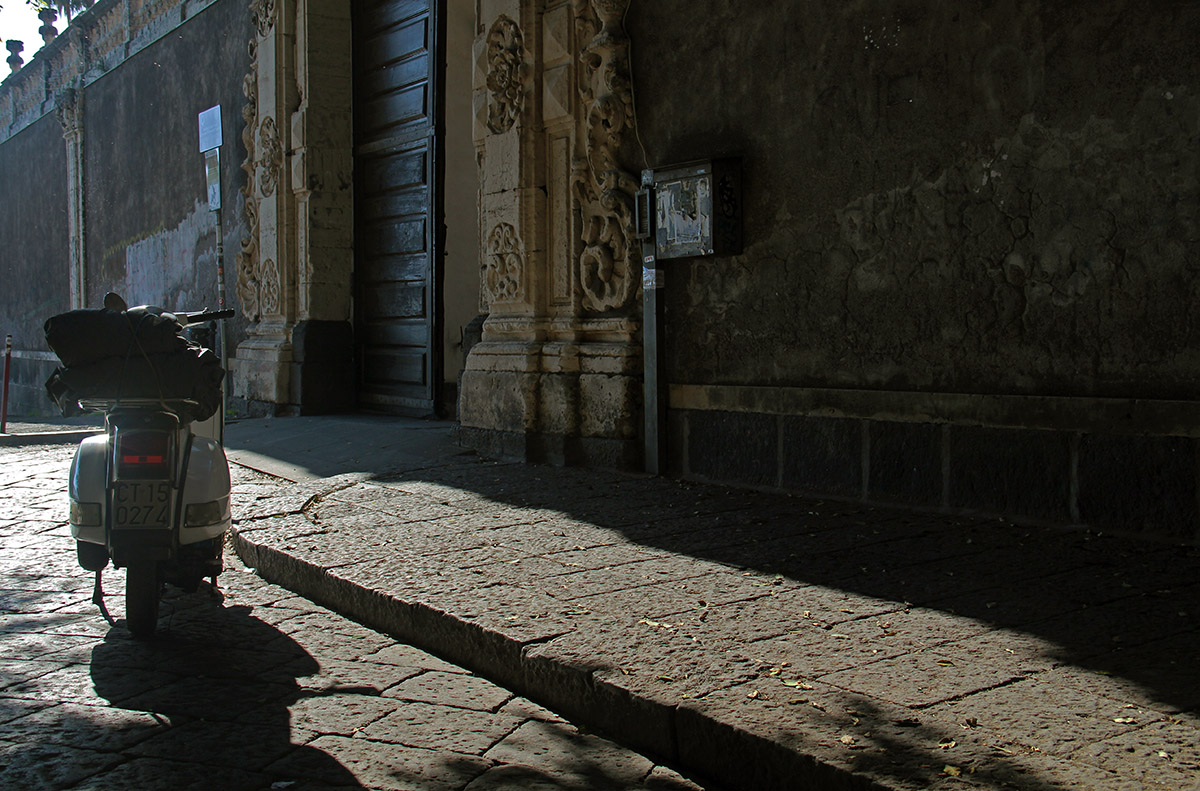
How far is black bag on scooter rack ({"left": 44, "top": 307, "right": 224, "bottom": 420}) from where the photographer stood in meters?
3.63

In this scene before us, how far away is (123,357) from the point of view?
12.0ft

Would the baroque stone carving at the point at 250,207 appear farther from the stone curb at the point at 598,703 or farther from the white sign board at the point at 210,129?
the stone curb at the point at 598,703

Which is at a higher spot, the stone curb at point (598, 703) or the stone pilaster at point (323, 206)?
Result: the stone pilaster at point (323, 206)

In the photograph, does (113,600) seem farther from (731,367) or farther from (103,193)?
(103,193)

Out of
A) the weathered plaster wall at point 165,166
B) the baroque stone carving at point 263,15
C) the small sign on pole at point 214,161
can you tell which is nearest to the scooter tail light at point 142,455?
the baroque stone carving at point 263,15

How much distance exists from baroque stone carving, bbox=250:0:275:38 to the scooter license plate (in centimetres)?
793

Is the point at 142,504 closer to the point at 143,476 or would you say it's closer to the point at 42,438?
the point at 143,476

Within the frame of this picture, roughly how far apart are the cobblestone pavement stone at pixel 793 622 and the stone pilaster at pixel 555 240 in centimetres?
105

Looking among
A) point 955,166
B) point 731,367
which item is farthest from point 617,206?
point 955,166

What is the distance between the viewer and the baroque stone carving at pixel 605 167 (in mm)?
6457

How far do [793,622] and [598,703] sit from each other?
724mm

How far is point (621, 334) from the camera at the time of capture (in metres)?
6.54

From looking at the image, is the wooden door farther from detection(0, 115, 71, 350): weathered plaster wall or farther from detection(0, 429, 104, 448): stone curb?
detection(0, 115, 71, 350): weathered plaster wall

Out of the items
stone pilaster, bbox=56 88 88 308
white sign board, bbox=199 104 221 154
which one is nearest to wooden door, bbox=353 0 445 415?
white sign board, bbox=199 104 221 154
